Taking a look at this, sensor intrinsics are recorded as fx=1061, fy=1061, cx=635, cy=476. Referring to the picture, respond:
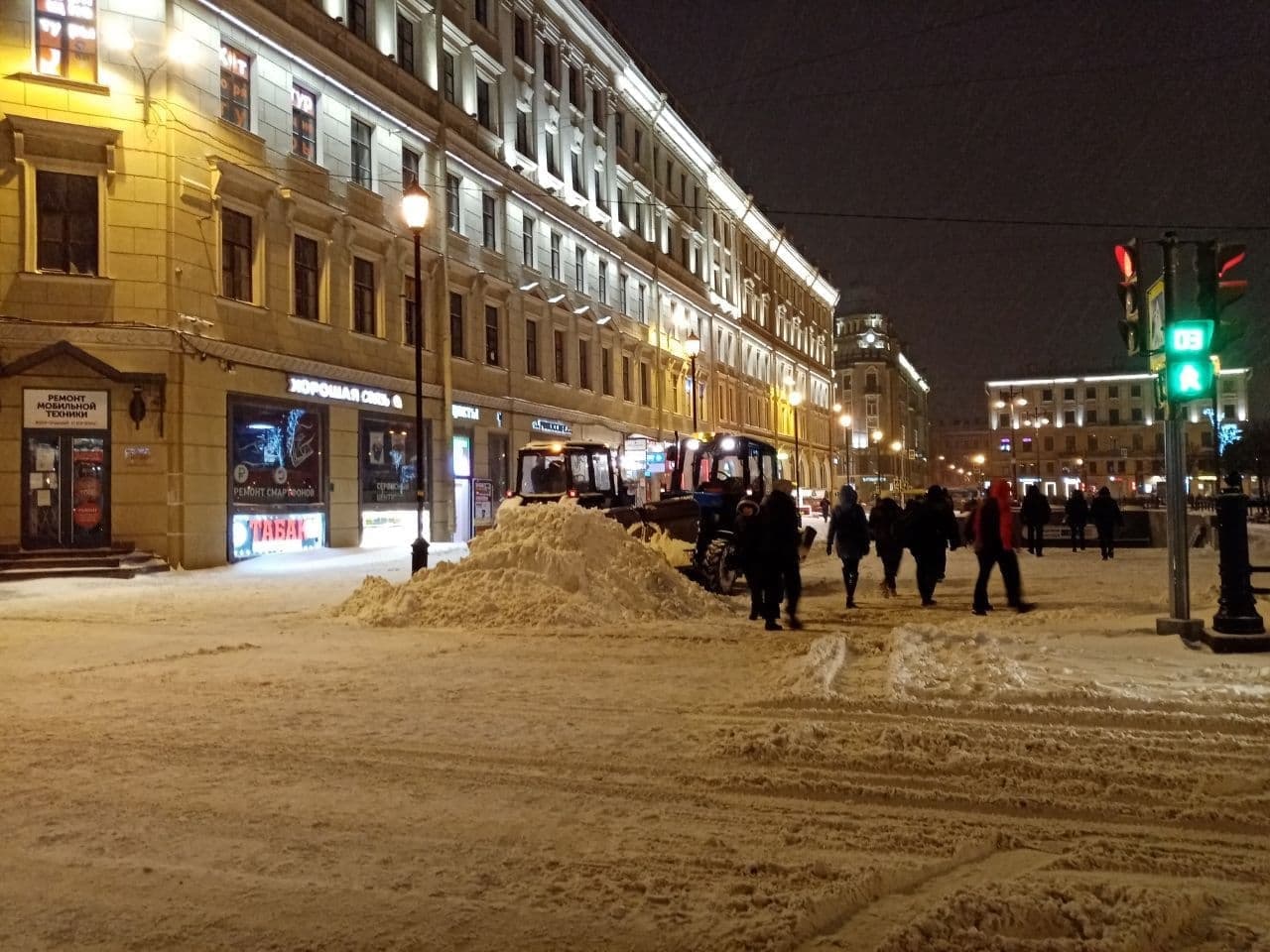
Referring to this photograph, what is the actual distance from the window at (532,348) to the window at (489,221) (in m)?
3.42

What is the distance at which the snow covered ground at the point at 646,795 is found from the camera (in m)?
3.81

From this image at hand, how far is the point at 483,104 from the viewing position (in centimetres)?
3341

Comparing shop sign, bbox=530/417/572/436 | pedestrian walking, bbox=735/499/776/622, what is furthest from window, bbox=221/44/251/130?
pedestrian walking, bbox=735/499/776/622

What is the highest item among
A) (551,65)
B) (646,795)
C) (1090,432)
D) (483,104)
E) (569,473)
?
(551,65)

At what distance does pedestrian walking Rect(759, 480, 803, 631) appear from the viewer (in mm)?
11742

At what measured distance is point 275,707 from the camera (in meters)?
7.62

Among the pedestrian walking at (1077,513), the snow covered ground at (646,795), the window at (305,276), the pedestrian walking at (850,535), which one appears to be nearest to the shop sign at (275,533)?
the window at (305,276)

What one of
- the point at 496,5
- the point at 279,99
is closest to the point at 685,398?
the point at 496,5

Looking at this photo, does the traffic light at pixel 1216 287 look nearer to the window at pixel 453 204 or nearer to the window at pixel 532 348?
the window at pixel 453 204

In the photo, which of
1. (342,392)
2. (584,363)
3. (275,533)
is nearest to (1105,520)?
(342,392)

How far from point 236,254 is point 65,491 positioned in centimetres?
607

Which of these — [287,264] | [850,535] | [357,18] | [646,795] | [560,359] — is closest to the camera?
[646,795]

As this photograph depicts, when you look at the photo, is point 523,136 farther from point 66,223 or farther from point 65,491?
point 65,491

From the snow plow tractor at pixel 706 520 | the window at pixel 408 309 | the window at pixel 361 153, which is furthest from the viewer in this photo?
the window at pixel 408 309
